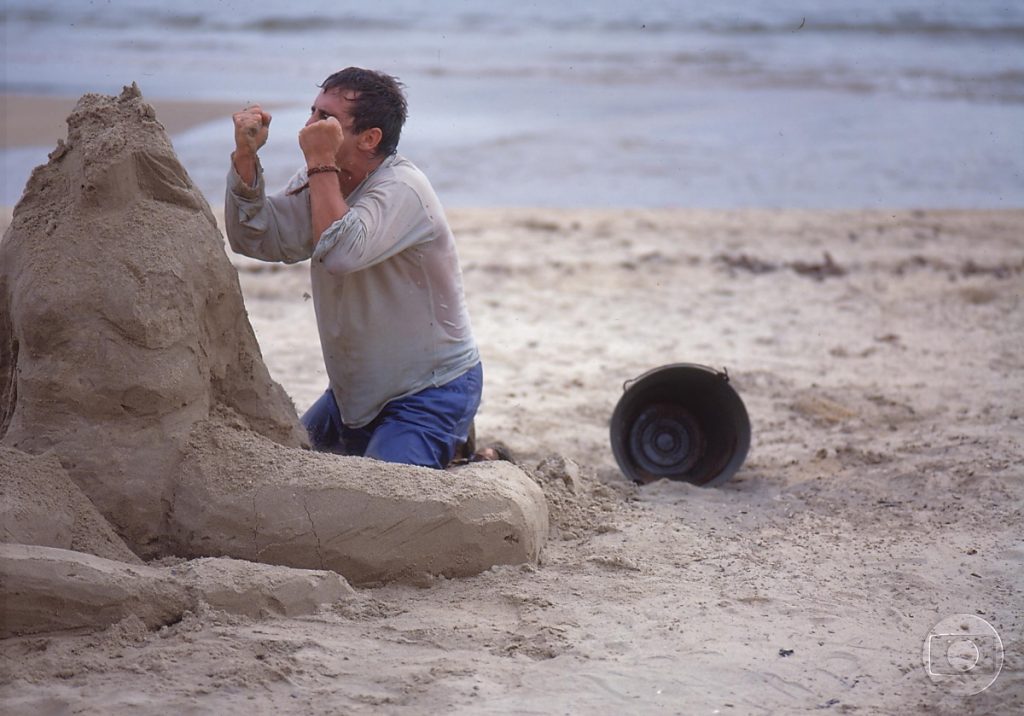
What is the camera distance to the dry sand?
110 inches

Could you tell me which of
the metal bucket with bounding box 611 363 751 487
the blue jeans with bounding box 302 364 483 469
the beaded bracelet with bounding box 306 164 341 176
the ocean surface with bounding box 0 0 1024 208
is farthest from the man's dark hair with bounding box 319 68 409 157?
the ocean surface with bounding box 0 0 1024 208

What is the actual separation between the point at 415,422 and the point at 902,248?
19.4 ft

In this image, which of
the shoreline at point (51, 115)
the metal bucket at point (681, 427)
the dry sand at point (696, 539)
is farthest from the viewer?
the shoreline at point (51, 115)

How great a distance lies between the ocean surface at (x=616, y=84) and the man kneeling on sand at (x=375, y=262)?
234 inches

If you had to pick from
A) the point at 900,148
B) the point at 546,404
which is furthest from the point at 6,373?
the point at 900,148

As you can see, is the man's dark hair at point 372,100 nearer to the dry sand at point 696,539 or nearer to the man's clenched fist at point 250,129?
the man's clenched fist at point 250,129

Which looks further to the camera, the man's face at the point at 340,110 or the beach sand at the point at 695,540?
the man's face at the point at 340,110

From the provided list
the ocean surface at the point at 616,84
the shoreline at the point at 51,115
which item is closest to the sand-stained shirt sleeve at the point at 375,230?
the ocean surface at the point at 616,84

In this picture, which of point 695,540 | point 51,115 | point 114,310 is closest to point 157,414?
point 114,310

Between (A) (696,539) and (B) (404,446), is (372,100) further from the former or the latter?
(A) (696,539)

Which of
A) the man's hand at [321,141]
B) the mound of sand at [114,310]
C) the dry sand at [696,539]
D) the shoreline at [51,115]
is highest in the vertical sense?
the shoreline at [51,115]

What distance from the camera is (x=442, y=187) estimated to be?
416 inches

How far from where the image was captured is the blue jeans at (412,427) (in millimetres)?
3836

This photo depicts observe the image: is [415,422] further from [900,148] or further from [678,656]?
[900,148]
